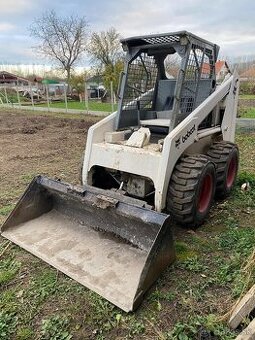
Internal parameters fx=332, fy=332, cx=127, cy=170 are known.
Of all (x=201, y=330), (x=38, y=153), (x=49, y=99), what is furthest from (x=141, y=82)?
(x=49, y=99)

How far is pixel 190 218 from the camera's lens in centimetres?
353

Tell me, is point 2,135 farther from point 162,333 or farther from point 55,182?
point 162,333

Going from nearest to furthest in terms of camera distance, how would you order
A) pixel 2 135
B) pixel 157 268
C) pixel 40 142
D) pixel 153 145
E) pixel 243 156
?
pixel 157 268 < pixel 153 145 < pixel 243 156 < pixel 40 142 < pixel 2 135

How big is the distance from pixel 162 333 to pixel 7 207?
3.01m

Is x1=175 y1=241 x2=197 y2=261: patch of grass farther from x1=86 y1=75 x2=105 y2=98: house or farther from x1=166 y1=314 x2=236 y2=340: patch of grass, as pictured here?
x1=86 y1=75 x2=105 y2=98: house

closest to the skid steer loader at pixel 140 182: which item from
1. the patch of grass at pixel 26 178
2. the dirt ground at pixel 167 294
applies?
the dirt ground at pixel 167 294

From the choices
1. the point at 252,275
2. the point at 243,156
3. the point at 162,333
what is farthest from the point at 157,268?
the point at 243,156

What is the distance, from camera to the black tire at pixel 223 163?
4258mm

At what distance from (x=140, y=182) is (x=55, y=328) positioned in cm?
174

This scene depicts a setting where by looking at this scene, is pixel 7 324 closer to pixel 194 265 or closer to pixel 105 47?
pixel 194 265

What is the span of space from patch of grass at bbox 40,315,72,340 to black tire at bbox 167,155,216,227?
1.56m

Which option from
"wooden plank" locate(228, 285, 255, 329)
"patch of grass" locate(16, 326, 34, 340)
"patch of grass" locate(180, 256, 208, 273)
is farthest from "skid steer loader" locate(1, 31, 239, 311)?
"wooden plank" locate(228, 285, 255, 329)

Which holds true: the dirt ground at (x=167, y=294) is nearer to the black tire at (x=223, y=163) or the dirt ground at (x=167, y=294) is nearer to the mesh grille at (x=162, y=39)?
the black tire at (x=223, y=163)

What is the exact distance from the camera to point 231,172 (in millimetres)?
4695
